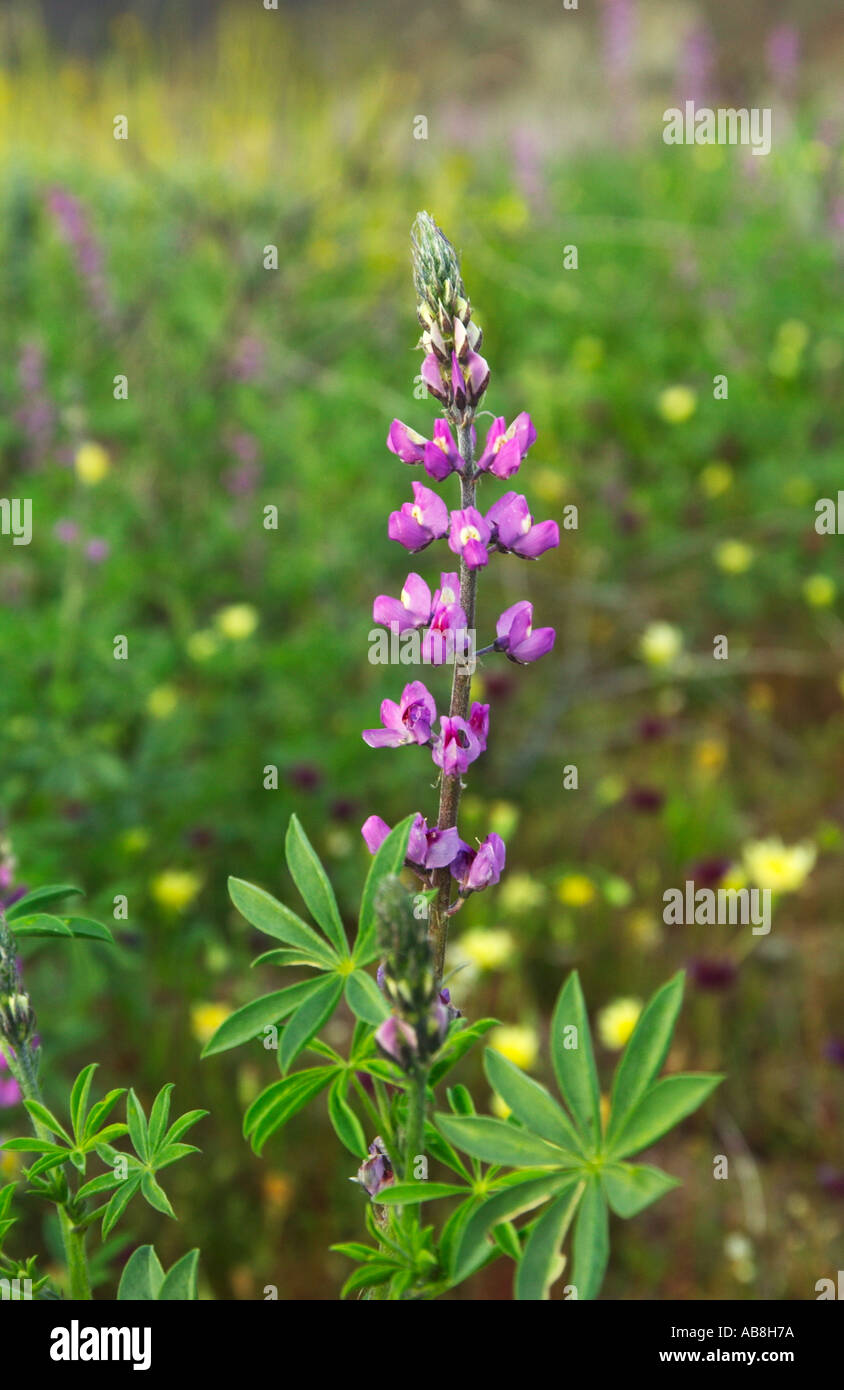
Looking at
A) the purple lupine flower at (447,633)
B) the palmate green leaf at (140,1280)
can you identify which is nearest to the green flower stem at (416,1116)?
the palmate green leaf at (140,1280)

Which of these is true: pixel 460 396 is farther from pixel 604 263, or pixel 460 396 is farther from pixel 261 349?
pixel 604 263

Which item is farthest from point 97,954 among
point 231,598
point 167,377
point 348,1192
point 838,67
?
point 838,67

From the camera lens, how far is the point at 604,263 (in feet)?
18.4

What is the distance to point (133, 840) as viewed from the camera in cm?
221

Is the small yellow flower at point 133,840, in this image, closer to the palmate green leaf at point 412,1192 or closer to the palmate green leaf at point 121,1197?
the palmate green leaf at point 121,1197

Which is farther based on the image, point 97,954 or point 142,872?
point 142,872

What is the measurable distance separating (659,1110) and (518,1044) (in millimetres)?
1473

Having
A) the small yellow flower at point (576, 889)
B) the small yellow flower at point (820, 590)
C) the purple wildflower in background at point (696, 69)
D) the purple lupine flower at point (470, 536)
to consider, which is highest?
the purple wildflower in background at point (696, 69)

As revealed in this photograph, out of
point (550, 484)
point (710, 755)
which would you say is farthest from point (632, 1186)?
point (550, 484)

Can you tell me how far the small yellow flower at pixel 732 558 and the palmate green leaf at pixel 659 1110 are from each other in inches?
108

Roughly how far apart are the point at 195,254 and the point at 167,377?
2.83 m

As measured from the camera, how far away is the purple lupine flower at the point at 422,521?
100 centimetres

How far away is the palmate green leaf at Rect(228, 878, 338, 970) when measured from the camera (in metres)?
0.96

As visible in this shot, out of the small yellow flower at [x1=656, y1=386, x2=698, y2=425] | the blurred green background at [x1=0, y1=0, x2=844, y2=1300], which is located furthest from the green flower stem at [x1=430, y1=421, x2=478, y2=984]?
the small yellow flower at [x1=656, y1=386, x2=698, y2=425]
